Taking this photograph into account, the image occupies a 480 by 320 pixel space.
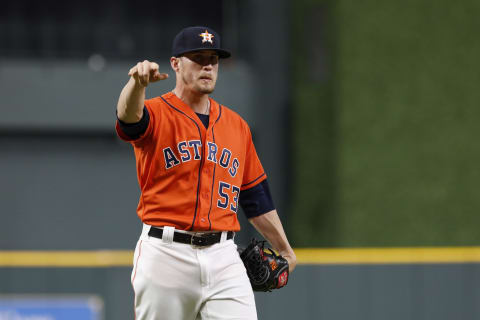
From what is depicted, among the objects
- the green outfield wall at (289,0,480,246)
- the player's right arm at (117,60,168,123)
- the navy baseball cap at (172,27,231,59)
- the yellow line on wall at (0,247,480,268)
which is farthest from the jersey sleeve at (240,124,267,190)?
the green outfield wall at (289,0,480,246)

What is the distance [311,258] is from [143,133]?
2.79 metres

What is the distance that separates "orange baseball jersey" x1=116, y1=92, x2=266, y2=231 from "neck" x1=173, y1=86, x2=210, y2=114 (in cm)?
3

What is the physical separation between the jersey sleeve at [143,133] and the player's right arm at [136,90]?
0.07 m

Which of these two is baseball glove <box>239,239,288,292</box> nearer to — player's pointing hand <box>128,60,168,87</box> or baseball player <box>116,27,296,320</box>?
baseball player <box>116,27,296,320</box>

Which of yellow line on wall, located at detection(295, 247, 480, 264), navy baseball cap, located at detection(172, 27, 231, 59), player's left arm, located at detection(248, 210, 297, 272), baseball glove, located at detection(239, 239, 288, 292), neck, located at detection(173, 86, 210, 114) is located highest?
navy baseball cap, located at detection(172, 27, 231, 59)

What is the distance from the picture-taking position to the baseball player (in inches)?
122

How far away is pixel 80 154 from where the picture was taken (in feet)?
32.9

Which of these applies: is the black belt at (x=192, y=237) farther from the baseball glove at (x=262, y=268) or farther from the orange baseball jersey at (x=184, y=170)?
the baseball glove at (x=262, y=268)

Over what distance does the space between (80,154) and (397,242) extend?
4114mm

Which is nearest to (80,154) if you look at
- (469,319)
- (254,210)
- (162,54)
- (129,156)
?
(129,156)

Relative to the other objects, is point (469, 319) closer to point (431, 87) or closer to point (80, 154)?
point (431, 87)

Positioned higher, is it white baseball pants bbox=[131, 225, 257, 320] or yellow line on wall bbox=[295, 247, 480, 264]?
white baseball pants bbox=[131, 225, 257, 320]

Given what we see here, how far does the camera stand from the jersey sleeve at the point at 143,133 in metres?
3.02

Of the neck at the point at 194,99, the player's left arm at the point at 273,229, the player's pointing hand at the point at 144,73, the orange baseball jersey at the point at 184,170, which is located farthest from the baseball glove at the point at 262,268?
the player's pointing hand at the point at 144,73
